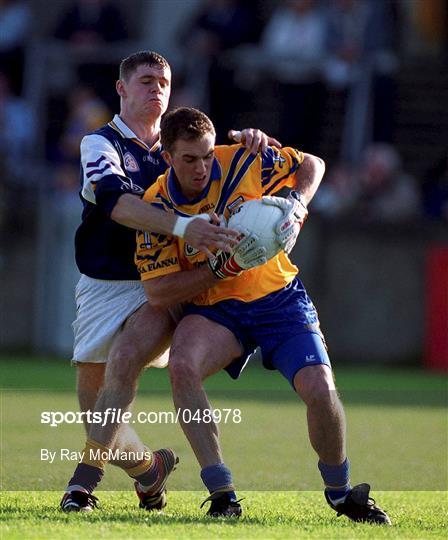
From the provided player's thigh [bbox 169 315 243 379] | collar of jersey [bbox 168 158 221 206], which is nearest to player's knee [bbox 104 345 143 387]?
player's thigh [bbox 169 315 243 379]

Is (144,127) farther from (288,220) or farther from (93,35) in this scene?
(93,35)

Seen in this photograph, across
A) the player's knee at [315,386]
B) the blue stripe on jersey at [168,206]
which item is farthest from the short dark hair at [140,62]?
the player's knee at [315,386]

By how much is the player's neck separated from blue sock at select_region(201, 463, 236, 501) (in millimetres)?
1909

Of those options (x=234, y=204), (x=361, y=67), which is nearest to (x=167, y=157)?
(x=234, y=204)

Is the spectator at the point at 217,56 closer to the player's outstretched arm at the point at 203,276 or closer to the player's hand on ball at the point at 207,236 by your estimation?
the player's outstretched arm at the point at 203,276

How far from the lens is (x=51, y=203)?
17422 mm

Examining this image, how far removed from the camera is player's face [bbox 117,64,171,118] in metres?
7.37

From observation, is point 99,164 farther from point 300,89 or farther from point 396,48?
point 396,48

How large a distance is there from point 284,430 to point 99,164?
4.16 metres

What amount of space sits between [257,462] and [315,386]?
2.41 metres

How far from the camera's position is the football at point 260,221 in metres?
6.65

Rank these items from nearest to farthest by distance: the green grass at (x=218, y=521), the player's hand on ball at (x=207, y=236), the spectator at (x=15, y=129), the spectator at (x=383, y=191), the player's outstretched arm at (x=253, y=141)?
the green grass at (x=218, y=521)
the player's hand on ball at (x=207, y=236)
the player's outstretched arm at (x=253, y=141)
the spectator at (x=383, y=191)
the spectator at (x=15, y=129)

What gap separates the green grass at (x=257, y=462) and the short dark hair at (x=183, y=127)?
1.88 m

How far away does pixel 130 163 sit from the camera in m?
7.37
